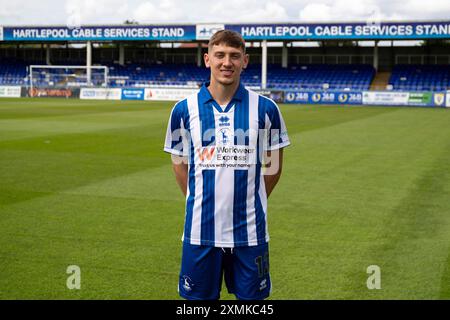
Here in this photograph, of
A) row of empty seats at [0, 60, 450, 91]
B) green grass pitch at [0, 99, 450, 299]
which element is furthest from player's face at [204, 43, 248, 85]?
row of empty seats at [0, 60, 450, 91]

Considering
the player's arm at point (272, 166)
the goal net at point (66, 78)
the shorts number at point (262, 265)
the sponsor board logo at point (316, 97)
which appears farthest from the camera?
the goal net at point (66, 78)

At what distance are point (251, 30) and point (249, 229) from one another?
47.6 metres

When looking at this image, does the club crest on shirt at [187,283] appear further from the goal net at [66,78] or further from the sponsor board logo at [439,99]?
the goal net at [66,78]

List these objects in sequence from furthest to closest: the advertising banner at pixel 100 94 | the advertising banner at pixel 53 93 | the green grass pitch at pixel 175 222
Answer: the advertising banner at pixel 53 93, the advertising banner at pixel 100 94, the green grass pitch at pixel 175 222

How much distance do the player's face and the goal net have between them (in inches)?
1754

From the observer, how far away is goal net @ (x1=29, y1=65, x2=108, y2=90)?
4869 centimetres

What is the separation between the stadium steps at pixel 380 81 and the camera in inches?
2009

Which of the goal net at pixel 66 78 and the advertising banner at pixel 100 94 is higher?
the goal net at pixel 66 78

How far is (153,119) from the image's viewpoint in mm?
25625

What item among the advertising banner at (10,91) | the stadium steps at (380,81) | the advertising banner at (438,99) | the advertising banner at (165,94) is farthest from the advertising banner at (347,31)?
the advertising banner at (10,91)

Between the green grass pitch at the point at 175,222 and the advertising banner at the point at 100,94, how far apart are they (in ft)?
104

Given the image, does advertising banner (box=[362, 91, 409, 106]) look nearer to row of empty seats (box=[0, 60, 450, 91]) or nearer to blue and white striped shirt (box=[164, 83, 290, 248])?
row of empty seats (box=[0, 60, 450, 91])

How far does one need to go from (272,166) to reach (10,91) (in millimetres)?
48615

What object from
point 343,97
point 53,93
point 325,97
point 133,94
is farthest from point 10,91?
point 343,97
